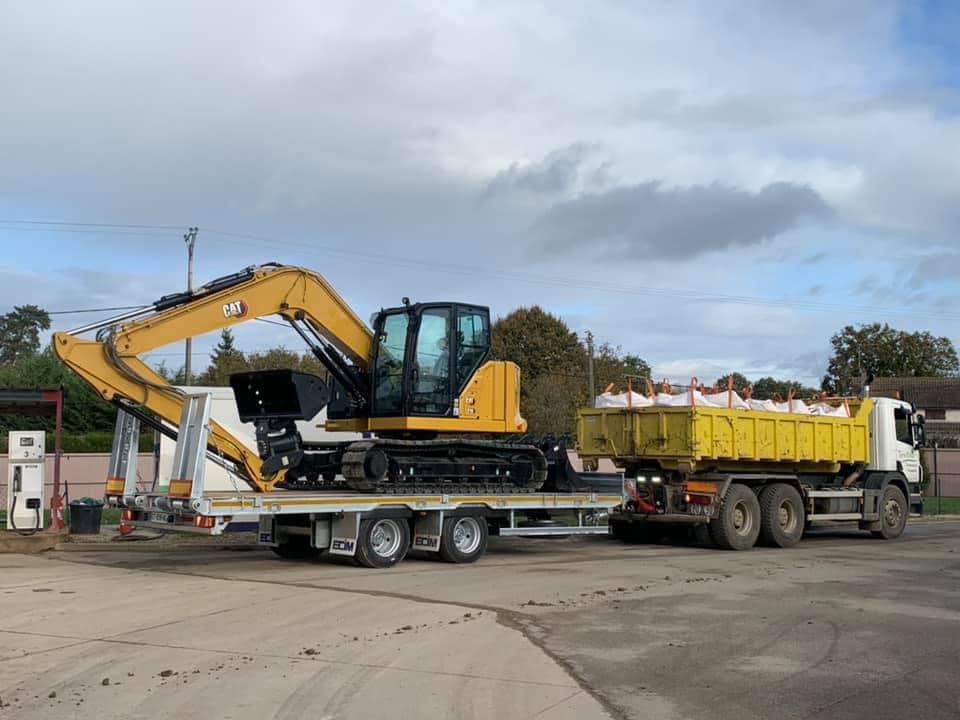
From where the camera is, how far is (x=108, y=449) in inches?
1470

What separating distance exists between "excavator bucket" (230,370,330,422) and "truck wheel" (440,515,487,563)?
9.31 feet

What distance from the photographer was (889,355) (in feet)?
287

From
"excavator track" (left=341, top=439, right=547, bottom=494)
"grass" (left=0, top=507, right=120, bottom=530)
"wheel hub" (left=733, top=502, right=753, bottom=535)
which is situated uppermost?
"excavator track" (left=341, top=439, right=547, bottom=494)

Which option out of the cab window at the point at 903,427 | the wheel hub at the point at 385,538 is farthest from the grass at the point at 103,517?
the cab window at the point at 903,427

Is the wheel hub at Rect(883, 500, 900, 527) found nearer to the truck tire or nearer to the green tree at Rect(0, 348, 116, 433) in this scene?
the truck tire

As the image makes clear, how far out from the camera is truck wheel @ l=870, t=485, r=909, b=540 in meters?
22.1

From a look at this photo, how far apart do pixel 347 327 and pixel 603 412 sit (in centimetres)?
588

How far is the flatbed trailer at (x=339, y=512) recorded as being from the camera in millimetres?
13375

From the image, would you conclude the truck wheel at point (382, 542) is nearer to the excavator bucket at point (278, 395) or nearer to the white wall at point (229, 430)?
the excavator bucket at point (278, 395)

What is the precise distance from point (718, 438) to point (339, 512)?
742 cm

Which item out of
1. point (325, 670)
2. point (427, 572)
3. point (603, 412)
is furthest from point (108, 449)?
point (325, 670)

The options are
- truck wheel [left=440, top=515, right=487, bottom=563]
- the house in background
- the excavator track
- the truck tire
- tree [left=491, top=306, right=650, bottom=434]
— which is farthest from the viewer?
the house in background

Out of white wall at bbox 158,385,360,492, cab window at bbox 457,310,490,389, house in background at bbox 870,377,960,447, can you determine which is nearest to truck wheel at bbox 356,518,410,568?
white wall at bbox 158,385,360,492

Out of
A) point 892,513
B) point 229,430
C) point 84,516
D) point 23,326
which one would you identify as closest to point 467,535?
point 229,430
